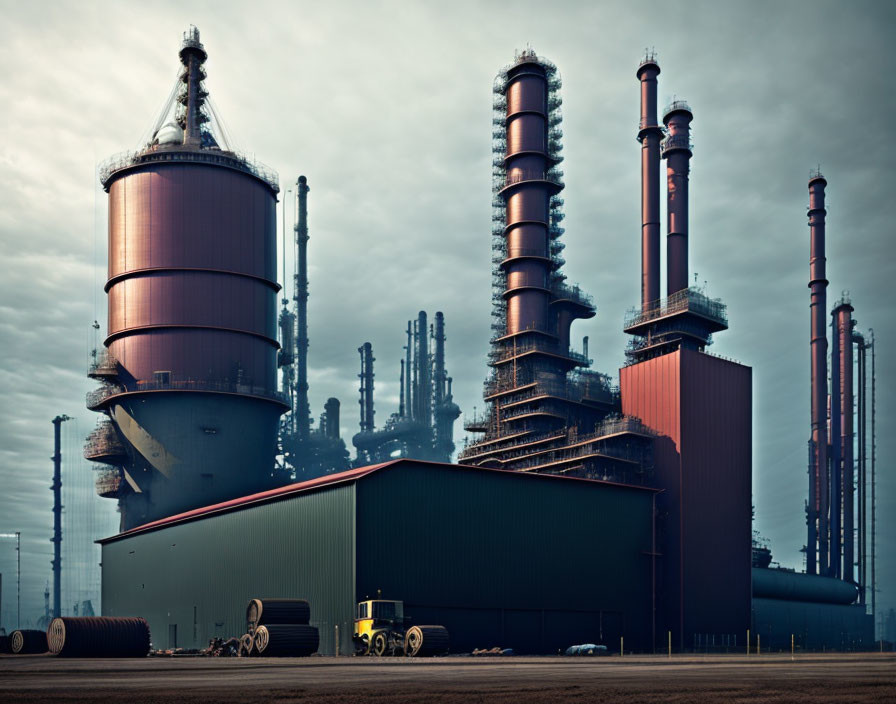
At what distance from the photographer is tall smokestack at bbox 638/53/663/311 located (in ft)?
190

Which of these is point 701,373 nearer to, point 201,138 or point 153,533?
point 153,533

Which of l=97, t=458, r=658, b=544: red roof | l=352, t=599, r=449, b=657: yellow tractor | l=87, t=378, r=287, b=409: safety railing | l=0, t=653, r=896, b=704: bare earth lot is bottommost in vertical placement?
l=352, t=599, r=449, b=657: yellow tractor

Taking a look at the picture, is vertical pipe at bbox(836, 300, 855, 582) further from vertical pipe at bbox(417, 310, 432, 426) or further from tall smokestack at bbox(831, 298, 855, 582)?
vertical pipe at bbox(417, 310, 432, 426)

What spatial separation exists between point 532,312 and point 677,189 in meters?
11.0

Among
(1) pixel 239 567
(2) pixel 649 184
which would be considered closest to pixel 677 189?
(2) pixel 649 184

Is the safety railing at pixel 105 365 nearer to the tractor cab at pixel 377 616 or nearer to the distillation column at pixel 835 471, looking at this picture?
the tractor cab at pixel 377 616

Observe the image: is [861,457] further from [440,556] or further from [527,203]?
[440,556]

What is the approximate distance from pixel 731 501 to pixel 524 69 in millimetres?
28700

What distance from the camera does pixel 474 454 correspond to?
62938mm

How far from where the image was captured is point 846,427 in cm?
7788

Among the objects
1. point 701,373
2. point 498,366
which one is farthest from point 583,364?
point 701,373

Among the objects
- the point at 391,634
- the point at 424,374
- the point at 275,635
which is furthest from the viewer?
the point at 424,374

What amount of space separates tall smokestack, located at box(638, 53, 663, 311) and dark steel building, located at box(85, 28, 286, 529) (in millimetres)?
23033

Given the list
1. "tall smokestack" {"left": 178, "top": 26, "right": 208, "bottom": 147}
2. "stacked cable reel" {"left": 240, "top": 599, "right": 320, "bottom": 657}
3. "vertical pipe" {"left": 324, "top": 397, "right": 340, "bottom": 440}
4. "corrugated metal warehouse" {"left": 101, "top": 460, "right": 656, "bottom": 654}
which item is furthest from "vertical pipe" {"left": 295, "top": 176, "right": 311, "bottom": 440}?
"stacked cable reel" {"left": 240, "top": 599, "right": 320, "bottom": 657}
